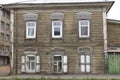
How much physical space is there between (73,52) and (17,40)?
5.69 metres

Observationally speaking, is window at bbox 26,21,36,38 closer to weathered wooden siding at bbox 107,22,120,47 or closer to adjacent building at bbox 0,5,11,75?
weathered wooden siding at bbox 107,22,120,47

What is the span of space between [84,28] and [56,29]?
272cm

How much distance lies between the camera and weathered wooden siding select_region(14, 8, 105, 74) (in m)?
30.7

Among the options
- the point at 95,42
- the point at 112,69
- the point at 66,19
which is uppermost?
the point at 66,19

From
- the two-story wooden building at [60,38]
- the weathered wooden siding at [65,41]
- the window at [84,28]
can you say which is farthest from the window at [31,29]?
the window at [84,28]

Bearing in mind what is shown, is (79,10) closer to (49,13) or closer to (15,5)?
(49,13)

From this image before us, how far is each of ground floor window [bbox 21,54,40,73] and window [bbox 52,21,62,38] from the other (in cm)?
277

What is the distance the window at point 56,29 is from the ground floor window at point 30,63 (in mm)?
2774

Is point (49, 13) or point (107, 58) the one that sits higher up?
point (49, 13)

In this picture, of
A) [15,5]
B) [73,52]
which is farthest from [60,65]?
[15,5]

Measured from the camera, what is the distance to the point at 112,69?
30672 millimetres

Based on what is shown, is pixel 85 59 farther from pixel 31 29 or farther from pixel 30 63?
pixel 31 29

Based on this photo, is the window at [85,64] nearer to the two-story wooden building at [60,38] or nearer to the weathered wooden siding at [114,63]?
the two-story wooden building at [60,38]

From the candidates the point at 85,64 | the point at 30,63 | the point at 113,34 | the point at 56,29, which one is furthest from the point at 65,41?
the point at 113,34
